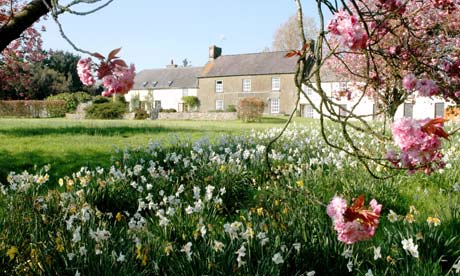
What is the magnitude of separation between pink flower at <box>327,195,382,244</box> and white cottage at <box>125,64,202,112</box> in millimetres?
51333

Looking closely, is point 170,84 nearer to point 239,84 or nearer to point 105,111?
point 239,84

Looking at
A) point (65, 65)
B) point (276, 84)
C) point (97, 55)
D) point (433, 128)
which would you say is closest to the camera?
point (433, 128)

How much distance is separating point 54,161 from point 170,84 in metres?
48.5

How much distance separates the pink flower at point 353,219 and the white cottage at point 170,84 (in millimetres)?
51333

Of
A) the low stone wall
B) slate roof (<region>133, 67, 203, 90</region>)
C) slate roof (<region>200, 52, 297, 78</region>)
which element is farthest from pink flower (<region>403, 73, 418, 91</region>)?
slate roof (<region>133, 67, 203, 90</region>)

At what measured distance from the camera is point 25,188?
13.3 feet

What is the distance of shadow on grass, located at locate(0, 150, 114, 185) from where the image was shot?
23.9 ft

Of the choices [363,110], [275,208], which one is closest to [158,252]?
[275,208]

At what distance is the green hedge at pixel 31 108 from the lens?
3672 cm

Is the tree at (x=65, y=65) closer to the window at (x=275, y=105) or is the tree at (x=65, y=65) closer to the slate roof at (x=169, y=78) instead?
the slate roof at (x=169, y=78)

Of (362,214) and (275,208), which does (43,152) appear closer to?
(275,208)

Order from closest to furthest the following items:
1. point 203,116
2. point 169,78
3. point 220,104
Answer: point 203,116, point 220,104, point 169,78

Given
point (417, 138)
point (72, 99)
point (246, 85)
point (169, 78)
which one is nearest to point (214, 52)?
point (246, 85)

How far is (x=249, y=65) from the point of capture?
1934 inches
